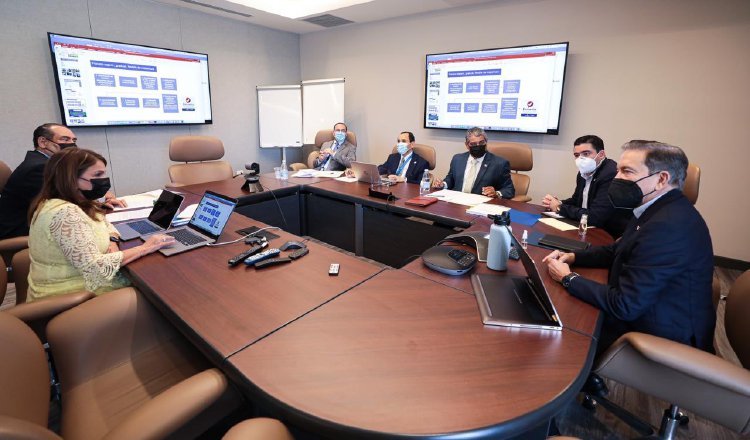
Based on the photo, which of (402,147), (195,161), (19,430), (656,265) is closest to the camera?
(19,430)

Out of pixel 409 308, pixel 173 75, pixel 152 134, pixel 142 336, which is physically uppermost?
pixel 173 75

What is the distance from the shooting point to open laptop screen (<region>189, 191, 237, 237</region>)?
1.98 metres

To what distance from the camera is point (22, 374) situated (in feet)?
3.42

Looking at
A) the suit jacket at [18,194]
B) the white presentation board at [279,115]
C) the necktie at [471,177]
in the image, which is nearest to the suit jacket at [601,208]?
the necktie at [471,177]

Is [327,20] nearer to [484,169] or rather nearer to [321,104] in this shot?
[321,104]

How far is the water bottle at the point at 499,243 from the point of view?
1567mm

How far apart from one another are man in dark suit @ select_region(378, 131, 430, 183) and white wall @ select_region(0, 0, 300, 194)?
303cm

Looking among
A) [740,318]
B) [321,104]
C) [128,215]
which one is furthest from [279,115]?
[740,318]

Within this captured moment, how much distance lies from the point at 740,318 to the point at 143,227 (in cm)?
291

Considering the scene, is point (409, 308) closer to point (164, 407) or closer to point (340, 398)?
point (340, 398)

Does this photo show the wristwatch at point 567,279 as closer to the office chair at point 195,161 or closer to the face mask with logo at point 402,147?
the face mask with logo at point 402,147

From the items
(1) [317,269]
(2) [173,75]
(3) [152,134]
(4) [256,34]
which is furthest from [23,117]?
(1) [317,269]

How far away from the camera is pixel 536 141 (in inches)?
171

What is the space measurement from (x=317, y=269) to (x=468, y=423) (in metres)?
0.98
